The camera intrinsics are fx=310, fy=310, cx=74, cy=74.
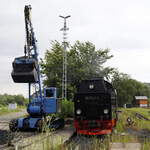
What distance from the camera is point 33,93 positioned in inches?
831

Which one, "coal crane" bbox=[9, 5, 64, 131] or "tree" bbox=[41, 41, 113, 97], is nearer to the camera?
"coal crane" bbox=[9, 5, 64, 131]

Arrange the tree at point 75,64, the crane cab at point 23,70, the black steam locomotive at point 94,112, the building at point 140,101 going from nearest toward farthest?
1. the black steam locomotive at point 94,112
2. the crane cab at point 23,70
3. the tree at point 75,64
4. the building at point 140,101

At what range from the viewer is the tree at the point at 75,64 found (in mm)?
37094

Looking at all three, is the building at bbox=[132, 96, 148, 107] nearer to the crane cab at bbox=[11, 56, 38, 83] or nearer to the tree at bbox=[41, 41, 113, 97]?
the tree at bbox=[41, 41, 113, 97]

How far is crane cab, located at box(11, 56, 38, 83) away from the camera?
18031 mm

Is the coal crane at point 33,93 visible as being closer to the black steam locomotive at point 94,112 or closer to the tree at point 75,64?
the black steam locomotive at point 94,112

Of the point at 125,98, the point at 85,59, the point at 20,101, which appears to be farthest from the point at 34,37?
the point at 20,101

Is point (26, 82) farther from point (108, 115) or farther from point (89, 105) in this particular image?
point (108, 115)

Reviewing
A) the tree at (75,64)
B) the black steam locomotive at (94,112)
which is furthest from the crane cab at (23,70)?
the tree at (75,64)

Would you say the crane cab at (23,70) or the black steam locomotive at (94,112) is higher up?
the crane cab at (23,70)

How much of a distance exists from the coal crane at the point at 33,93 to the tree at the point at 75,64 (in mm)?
14917

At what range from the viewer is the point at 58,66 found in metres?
37.8

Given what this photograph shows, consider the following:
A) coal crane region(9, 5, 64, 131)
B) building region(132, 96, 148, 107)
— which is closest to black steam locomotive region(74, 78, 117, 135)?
coal crane region(9, 5, 64, 131)

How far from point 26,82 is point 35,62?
1.40 metres
